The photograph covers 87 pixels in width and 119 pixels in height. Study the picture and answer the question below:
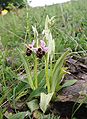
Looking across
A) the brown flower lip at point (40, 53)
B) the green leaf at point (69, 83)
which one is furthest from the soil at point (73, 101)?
the brown flower lip at point (40, 53)

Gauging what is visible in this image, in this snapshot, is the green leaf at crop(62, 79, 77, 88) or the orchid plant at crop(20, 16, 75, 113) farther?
the green leaf at crop(62, 79, 77, 88)

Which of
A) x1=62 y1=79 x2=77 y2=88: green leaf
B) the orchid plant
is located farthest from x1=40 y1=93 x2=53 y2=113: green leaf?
x1=62 y1=79 x2=77 y2=88: green leaf

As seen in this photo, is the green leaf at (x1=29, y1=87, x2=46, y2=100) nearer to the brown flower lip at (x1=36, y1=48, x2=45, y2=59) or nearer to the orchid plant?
the orchid plant

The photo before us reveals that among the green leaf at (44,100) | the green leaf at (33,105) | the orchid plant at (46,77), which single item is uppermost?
the orchid plant at (46,77)

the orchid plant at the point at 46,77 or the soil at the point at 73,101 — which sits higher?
the orchid plant at the point at 46,77

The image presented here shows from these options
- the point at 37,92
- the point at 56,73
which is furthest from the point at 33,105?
the point at 56,73

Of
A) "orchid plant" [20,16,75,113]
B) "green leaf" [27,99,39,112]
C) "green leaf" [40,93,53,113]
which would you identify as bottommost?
"green leaf" [27,99,39,112]

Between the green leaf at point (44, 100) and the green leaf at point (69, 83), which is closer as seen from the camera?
the green leaf at point (44, 100)

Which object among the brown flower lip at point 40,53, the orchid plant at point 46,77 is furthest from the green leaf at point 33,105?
the brown flower lip at point 40,53

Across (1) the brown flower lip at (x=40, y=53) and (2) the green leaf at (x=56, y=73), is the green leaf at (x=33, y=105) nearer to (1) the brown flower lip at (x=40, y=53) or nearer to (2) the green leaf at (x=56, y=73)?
(2) the green leaf at (x=56, y=73)

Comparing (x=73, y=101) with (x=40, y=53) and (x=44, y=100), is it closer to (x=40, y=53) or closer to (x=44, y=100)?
(x=44, y=100)

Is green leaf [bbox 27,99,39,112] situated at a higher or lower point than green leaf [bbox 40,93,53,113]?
lower
